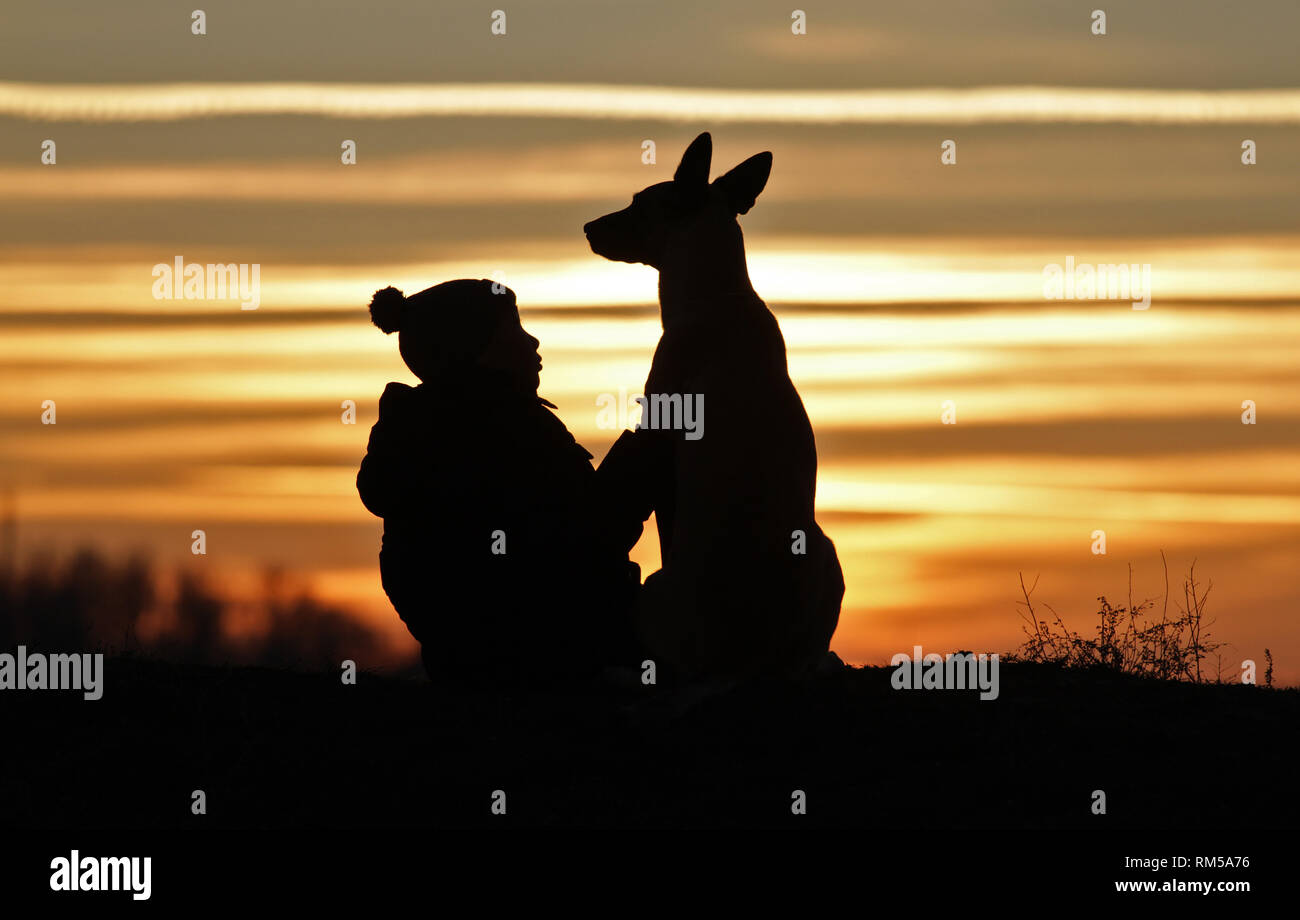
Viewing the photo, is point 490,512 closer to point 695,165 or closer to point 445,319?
point 445,319

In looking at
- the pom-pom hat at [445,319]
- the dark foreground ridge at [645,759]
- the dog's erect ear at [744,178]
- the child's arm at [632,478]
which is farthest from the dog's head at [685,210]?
the dark foreground ridge at [645,759]

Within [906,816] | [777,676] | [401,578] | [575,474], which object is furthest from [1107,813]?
[401,578]

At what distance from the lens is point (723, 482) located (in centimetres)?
880

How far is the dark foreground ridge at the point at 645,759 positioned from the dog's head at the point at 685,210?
2362 mm

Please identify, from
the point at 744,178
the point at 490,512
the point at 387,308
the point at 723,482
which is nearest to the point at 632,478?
the point at 723,482

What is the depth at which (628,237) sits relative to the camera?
980 cm

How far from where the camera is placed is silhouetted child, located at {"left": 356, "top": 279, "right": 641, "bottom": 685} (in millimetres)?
9188

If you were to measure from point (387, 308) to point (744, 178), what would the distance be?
6.54ft

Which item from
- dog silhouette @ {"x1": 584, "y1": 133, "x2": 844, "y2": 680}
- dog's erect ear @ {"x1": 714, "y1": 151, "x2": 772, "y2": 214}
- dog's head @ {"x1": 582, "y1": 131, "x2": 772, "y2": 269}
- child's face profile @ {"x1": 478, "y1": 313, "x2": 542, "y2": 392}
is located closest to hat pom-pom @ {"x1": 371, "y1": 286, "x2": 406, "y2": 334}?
child's face profile @ {"x1": 478, "y1": 313, "x2": 542, "y2": 392}

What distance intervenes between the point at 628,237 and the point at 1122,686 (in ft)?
12.1

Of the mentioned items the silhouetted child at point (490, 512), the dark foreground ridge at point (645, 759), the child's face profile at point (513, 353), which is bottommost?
the dark foreground ridge at point (645, 759)

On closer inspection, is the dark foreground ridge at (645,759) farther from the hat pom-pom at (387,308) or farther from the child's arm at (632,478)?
the hat pom-pom at (387,308)

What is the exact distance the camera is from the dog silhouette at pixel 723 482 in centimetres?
884

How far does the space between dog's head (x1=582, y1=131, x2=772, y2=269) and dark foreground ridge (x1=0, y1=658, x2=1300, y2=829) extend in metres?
2.36
